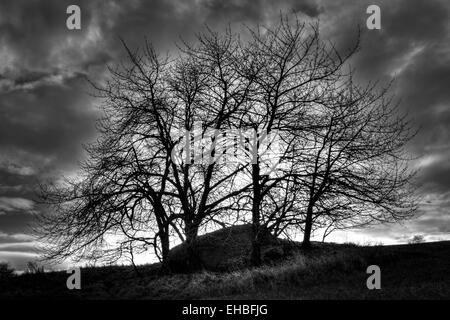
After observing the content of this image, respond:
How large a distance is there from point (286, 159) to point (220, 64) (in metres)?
3.85

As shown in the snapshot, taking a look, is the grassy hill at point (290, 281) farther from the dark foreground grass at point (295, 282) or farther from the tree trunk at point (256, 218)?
the tree trunk at point (256, 218)

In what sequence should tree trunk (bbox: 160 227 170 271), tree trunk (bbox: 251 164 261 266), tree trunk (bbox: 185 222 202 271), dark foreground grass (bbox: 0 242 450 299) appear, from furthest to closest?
tree trunk (bbox: 160 227 170 271), tree trunk (bbox: 185 222 202 271), tree trunk (bbox: 251 164 261 266), dark foreground grass (bbox: 0 242 450 299)

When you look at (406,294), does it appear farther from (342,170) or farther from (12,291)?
(12,291)

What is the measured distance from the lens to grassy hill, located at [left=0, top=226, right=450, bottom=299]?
28.8 ft

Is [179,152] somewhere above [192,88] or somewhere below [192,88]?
below

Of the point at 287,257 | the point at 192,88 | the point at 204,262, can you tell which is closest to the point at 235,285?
the point at 287,257

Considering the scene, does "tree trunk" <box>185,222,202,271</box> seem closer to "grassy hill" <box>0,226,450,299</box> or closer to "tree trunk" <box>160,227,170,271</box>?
"tree trunk" <box>160,227,170,271</box>

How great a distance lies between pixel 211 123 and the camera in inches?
558

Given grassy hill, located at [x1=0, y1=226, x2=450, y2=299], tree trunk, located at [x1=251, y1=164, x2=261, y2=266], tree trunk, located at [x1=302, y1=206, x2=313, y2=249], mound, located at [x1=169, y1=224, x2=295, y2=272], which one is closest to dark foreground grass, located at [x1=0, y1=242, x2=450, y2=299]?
grassy hill, located at [x1=0, y1=226, x2=450, y2=299]

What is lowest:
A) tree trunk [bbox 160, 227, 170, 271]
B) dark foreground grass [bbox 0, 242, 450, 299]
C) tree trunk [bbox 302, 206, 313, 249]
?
dark foreground grass [bbox 0, 242, 450, 299]

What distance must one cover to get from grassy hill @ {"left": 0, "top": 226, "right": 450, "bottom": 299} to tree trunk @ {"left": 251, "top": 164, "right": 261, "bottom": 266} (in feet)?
2.46

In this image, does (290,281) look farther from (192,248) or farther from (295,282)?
(192,248)

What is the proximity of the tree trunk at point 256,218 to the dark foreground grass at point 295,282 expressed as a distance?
2.66 feet

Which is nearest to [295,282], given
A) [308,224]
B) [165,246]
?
[308,224]
